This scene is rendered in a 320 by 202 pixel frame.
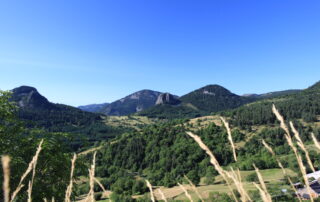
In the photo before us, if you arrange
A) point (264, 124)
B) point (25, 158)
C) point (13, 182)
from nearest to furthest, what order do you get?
point (13, 182) → point (25, 158) → point (264, 124)

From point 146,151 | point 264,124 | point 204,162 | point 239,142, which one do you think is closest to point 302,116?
point 264,124

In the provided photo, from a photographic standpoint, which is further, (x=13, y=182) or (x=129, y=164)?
(x=129, y=164)

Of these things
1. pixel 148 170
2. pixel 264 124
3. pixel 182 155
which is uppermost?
pixel 264 124

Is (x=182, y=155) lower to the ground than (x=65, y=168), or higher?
lower

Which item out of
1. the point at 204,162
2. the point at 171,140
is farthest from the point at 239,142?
the point at 171,140

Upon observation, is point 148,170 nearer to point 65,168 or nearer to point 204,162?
point 204,162

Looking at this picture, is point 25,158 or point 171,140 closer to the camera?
point 25,158

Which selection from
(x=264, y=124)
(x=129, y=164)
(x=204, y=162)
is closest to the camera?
(x=204, y=162)

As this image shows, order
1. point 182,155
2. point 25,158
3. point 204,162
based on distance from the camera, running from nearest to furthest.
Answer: point 25,158, point 204,162, point 182,155

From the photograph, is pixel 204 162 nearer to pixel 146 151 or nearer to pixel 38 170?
pixel 146 151
